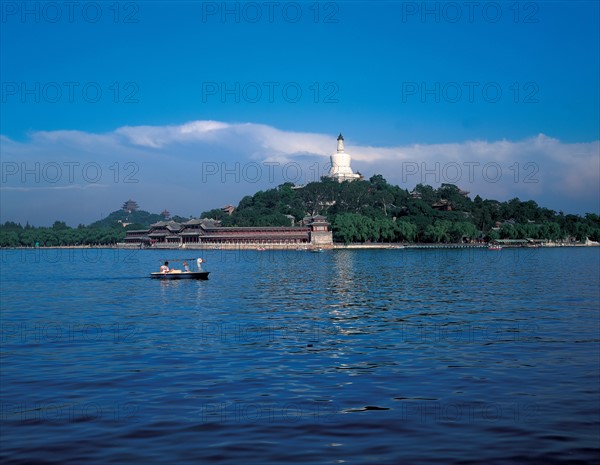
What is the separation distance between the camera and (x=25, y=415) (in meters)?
8.66

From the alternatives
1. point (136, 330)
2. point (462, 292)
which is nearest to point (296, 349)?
point (136, 330)

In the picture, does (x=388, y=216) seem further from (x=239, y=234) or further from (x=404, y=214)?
(x=239, y=234)

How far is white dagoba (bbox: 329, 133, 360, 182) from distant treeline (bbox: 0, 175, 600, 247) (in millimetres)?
5534

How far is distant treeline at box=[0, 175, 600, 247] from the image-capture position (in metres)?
104

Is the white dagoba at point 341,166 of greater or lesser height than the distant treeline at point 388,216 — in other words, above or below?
above

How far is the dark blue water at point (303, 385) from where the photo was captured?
7.34 m

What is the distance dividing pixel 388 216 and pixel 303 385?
108323mm

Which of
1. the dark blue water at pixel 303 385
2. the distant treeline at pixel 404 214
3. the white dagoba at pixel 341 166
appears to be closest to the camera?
the dark blue water at pixel 303 385

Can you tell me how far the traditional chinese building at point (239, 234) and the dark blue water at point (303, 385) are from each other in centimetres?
8019

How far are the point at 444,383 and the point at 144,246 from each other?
112 meters

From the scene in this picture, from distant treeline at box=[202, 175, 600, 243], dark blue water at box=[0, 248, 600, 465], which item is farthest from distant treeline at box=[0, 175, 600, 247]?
dark blue water at box=[0, 248, 600, 465]

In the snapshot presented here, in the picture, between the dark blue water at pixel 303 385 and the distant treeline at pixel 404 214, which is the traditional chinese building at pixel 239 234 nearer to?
the distant treeline at pixel 404 214

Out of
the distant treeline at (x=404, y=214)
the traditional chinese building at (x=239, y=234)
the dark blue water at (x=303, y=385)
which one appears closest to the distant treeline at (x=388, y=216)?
Answer: the distant treeline at (x=404, y=214)

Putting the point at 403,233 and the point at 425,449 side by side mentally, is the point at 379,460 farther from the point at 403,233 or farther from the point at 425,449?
the point at 403,233
